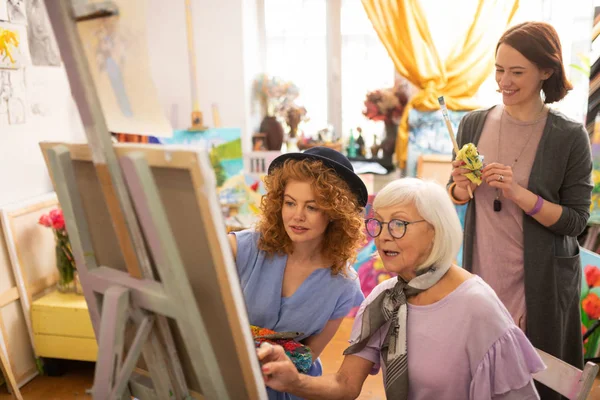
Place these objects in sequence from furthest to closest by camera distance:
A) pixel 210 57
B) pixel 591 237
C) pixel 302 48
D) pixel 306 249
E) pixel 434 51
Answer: pixel 302 48
pixel 210 57
pixel 434 51
pixel 591 237
pixel 306 249

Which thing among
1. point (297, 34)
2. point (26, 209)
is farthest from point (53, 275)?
point (297, 34)

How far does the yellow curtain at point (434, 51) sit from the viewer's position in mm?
3395

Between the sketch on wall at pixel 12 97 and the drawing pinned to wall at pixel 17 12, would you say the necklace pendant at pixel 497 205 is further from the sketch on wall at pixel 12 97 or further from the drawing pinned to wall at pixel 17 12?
the drawing pinned to wall at pixel 17 12

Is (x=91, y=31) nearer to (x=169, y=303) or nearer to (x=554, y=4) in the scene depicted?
(x=169, y=303)

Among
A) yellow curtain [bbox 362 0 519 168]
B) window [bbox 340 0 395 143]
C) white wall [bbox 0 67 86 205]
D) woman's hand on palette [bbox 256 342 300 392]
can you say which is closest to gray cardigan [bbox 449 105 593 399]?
woman's hand on palette [bbox 256 342 300 392]

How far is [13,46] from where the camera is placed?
2828 millimetres

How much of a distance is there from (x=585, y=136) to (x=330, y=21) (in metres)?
2.57

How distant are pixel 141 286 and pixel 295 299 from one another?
65cm

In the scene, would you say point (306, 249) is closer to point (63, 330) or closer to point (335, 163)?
point (335, 163)

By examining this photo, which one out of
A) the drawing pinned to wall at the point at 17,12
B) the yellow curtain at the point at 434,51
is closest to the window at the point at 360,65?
the yellow curtain at the point at 434,51

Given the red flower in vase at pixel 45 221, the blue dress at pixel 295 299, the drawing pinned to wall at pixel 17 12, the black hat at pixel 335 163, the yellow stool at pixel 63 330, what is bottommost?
the yellow stool at pixel 63 330

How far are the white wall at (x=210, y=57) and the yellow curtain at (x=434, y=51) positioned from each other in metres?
0.87

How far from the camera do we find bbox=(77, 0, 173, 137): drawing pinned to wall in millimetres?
926

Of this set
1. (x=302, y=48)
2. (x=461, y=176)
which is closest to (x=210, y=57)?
(x=302, y=48)
